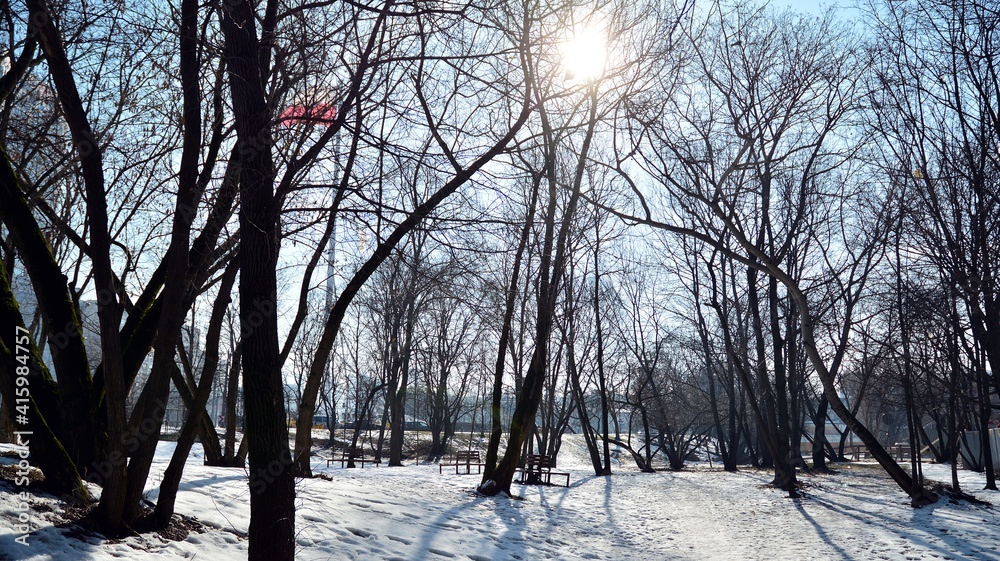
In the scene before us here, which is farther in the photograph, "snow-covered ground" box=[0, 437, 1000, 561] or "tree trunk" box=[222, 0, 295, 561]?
"snow-covered ground" box=[0, 437, 1000, 561]

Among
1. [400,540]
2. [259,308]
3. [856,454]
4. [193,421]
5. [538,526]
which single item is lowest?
[538,526]

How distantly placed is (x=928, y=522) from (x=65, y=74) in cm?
1243

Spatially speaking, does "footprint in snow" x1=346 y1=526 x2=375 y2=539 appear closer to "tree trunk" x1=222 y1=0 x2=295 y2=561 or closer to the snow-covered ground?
the snow-covered ground

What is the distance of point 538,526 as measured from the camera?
10461mm

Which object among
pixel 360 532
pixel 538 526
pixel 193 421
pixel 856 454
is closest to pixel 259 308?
pixel 193 421

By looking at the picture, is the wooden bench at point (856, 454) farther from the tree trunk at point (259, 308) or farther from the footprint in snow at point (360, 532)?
the tree trunk at point (259, 308)

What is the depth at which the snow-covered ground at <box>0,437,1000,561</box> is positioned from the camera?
5734mm

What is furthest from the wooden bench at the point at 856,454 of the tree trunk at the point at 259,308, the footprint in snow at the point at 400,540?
the tree trunk at the point at 259,308

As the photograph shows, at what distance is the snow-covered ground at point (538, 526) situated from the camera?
18.8 ft

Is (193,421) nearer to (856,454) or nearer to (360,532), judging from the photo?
(360,532)

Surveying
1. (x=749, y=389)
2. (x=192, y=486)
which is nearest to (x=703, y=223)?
(x=749, y=389)

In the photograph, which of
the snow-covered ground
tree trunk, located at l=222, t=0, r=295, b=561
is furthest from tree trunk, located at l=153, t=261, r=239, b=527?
tree trunk, located at l=222, t=0, r=295, b=561

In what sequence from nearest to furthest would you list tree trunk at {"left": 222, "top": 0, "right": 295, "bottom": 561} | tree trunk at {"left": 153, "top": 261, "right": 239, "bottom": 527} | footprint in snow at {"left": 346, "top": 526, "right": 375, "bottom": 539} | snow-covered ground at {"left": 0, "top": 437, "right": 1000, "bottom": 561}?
tree trunk at {"left": 222, "top": 0, "right": 295, "bottom": 561} → snow-covered ground at {"left": 0, "top": 437, "right": 1000, "bottom": 561} → tree trunk at {"left": 153, "top": 261, "right": 239, "bottom": 527} → footprint in snow at {"left": 346, "top": 526, "right": 375, "bottom": 539}

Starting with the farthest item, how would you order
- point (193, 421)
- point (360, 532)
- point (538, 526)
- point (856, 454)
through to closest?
point (856, 454)
point (538, 526)
point (360, 532)
point (193, 421)
